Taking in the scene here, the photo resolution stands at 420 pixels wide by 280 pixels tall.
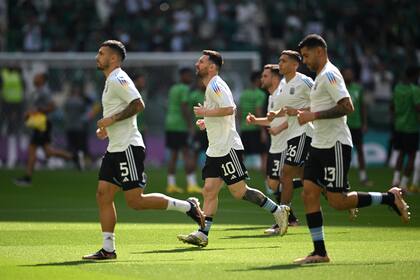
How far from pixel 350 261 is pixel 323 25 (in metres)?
27.6

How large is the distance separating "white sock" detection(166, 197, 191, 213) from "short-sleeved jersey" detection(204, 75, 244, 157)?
927 millimetres

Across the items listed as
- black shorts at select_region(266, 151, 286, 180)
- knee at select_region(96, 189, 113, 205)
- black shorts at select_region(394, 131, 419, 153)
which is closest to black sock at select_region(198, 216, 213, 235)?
knee at select_region(96, 189, 113, 205)

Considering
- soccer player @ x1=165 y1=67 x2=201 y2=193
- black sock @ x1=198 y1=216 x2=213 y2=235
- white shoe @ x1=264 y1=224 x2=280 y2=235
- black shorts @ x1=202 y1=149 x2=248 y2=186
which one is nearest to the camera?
black sock @ x1=198 y1=216 x2=213 y2=235


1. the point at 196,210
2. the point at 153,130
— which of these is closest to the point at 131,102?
the point at 196,210

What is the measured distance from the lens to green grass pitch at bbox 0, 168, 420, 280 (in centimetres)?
1166

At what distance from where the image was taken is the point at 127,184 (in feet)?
42.9

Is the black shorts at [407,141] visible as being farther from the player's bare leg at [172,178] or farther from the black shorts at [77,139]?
the black shorts at [77,139]

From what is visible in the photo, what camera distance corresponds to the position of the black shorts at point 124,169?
13.0 m

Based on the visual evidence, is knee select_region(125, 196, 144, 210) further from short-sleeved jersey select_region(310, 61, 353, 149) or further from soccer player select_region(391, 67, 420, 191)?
soccer player select_region(391, 67, 420, 191)

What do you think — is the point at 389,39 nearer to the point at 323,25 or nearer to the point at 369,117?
the point at 323,25

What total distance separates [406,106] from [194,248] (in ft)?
33.3

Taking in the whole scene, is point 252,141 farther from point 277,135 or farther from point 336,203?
point 336,203

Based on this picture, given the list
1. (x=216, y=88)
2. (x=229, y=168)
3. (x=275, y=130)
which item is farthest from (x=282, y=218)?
(x=275, y=130)

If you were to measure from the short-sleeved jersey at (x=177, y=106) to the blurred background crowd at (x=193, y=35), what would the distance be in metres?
8.75
